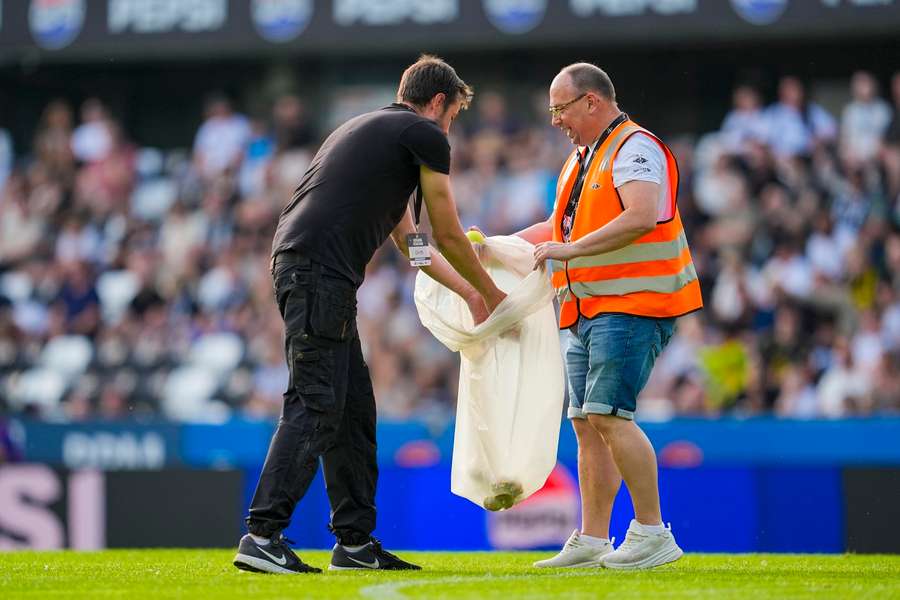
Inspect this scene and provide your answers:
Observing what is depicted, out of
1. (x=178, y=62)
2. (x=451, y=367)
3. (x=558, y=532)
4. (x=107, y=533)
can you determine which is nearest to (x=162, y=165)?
(x=178, y=62)

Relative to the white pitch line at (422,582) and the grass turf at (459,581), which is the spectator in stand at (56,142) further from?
the white pitch line at (422,582)

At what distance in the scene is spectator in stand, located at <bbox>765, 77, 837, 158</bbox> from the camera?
1500cm

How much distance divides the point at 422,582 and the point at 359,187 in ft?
5.60

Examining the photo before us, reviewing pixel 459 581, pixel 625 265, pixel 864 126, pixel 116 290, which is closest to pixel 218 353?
pixel 116 290

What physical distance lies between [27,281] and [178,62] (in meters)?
3.53

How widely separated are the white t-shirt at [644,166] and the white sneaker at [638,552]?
56.1 inches

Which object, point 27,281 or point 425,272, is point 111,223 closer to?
point 27,281

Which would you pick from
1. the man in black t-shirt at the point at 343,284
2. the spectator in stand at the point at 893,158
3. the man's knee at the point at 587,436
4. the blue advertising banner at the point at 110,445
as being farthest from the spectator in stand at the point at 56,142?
the man's knee at the point at 587,436

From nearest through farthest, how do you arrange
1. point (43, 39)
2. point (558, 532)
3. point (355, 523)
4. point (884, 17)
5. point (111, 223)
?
point (355, 523), point (558, 532), point (884, 17), point (43, 39), point (111, 223)

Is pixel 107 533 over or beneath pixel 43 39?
beneath

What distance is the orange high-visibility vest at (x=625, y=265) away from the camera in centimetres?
A: 646

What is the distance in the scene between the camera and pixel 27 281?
56.2 ft

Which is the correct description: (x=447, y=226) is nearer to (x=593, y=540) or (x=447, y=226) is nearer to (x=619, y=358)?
(x=619, y=358)

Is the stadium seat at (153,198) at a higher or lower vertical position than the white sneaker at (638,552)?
higher
